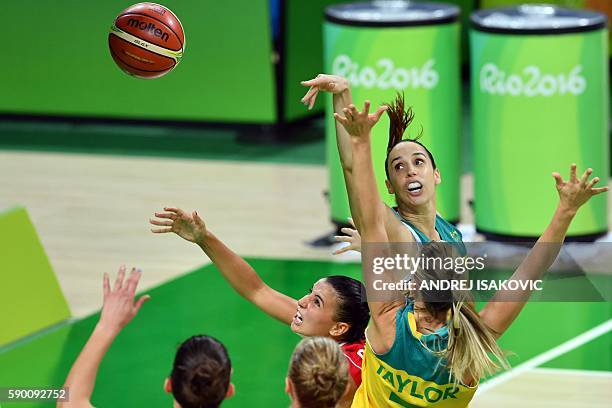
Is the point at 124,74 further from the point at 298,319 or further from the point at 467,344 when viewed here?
the point at 467,344

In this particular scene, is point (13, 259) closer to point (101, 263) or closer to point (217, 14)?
point (101, 263)

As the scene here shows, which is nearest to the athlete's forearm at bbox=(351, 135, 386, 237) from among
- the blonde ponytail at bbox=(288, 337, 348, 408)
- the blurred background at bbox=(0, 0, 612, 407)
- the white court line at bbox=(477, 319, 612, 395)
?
the blonde ponytail at bbox=(288, 337, 348, 408)

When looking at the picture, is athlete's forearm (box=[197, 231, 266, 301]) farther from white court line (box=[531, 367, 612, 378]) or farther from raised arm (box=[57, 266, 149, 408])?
white court line (box=[531, 367, 612, 378])

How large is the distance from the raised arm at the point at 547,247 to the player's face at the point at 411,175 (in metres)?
0.60

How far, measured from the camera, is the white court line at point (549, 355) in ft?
28.9

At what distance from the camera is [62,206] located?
42.4 feet

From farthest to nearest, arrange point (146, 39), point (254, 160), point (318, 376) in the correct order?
point (254, 160) < point (146, 39) < point (318, 376)

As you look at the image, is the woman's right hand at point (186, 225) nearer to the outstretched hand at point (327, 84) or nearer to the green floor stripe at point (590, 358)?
the outstretched hand at point (327, 84)

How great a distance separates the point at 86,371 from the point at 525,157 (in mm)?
6194

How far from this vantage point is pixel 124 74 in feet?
50.3

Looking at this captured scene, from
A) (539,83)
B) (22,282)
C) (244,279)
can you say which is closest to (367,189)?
(244,279)

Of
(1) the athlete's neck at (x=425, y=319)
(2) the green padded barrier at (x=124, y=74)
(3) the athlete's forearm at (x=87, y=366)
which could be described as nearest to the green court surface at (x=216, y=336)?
(1) the athlete's neck at (x=425, y=319)

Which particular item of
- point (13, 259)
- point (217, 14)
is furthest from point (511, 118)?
point (217, 14)

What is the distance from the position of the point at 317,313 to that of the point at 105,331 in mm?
1116
